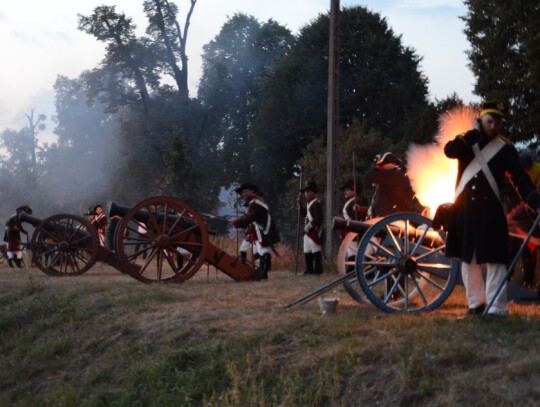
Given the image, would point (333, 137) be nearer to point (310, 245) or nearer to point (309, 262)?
point (310, 245)

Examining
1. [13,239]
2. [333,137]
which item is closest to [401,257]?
[333,137]

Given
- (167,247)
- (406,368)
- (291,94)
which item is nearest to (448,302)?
(406,368)

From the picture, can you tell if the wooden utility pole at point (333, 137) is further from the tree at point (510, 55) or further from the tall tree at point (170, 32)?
the tall tree at point (170, 32)

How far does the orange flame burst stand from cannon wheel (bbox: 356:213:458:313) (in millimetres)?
866

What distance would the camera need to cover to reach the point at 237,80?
41.7m

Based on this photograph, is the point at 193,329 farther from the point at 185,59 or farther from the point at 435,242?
the point at 185,59

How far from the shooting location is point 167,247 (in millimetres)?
12648

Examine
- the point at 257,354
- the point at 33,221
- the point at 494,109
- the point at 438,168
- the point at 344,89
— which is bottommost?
the point at 257,354

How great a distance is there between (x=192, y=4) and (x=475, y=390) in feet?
115

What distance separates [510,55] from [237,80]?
77.1ft

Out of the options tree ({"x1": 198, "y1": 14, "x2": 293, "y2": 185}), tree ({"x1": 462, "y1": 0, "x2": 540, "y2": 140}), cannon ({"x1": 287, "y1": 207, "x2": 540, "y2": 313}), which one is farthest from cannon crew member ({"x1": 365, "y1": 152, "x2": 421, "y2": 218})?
tree ({"x1": 198, "y1": 14, "x2": 293, "y2": 185})

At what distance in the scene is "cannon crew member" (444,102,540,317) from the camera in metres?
7.04

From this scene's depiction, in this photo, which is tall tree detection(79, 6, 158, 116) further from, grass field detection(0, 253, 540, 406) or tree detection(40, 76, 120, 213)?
grass field detection(0, 253, 540, 406)

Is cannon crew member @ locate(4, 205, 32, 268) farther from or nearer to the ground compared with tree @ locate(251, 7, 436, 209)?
nearer to the ground
